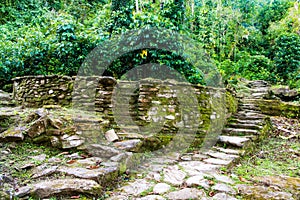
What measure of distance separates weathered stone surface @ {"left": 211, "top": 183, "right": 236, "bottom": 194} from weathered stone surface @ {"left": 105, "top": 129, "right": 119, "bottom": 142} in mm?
1489

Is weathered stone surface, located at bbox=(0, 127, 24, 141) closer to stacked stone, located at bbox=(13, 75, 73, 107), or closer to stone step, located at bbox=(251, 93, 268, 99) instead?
stacked stone, located at bbox=(13, 75, 73, 107)

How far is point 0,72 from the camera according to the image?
19.8 ft

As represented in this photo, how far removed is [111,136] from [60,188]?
1369 mm

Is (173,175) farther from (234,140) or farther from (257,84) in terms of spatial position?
(257,84)

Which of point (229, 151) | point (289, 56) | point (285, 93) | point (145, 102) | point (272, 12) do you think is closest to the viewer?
point (229, 151)

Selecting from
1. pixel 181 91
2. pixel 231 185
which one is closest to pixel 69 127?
pixel 181 91

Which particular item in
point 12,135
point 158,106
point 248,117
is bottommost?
point 248,117

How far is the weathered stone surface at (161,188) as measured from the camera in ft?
7.37

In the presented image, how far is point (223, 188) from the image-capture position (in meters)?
2.32

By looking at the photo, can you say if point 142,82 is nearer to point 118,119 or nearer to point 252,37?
point 118,119

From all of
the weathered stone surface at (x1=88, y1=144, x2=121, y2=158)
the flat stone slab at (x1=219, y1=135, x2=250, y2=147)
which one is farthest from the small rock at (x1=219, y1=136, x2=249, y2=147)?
the weathered stone surface at (x1=88, y1=144, x2=121, y2=158)

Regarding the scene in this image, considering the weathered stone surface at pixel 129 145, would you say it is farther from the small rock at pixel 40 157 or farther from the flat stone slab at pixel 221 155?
the flat stone slab at pixel 221 155

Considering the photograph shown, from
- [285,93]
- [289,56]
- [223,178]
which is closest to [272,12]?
[289,56]

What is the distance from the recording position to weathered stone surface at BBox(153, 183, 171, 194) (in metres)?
2.25
